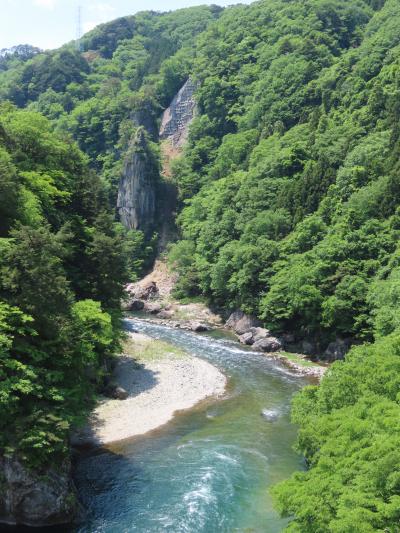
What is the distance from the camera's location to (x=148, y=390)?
43.5m

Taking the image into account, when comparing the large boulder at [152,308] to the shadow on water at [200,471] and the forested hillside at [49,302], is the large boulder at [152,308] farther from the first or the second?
the shadow on water at [200,471]

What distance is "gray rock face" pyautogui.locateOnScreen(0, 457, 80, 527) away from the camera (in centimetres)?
2489

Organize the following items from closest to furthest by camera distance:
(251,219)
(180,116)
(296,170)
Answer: (251,219) → (296,170) → (180,116)

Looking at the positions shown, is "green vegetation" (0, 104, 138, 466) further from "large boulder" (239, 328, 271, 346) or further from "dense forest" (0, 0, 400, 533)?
"large boulder" (239, 328, 271, 346)

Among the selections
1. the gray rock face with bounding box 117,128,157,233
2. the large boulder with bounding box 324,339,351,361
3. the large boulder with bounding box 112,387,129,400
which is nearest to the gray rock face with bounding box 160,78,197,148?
the gray rock face with bounding box 117,128,157,233

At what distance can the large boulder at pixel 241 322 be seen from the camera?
64150 millimetres

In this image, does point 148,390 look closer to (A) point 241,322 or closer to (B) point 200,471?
(B) point 200,471

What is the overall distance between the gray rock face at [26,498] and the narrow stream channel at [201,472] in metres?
1.67

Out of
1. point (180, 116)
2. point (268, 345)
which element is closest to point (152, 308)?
point (268, 345)

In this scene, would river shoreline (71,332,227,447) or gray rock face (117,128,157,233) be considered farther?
gray rock face (117,128,157,233)

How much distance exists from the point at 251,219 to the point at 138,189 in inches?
1476

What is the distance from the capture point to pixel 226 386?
4594 centimetres

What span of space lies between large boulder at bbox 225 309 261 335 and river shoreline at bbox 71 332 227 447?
11.7 m

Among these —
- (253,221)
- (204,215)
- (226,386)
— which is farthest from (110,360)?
(204,215)
